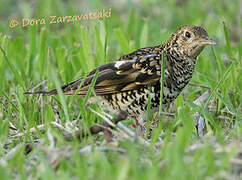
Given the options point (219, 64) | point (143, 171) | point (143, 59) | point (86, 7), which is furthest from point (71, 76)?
point (86, 7)

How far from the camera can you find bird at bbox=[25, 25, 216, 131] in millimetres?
4488

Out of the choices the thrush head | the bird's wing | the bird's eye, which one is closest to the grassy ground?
the bird's wing

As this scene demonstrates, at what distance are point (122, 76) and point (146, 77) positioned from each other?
0.81 feet

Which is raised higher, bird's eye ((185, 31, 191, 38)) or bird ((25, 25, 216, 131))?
bird's eye ((185, 31, 191, 38))

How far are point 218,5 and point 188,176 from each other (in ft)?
21.9

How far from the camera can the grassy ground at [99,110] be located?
2.81m

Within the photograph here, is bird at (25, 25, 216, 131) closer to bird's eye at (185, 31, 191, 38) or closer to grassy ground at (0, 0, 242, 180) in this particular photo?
bird's eye at (185, 31, 191, 38)

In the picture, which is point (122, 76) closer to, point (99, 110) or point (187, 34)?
point (99, 110)

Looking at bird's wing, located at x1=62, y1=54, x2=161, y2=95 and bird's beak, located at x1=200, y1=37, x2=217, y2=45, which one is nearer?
bird's beak, located at x1=200, y1=37, x2=217, y2=45

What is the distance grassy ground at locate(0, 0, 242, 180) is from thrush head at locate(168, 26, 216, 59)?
340mm

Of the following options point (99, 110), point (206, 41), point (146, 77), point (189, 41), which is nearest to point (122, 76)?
point (146, 77)

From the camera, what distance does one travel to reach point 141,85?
14.9 ft

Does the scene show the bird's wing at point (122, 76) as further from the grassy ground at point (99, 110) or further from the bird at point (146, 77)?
the grassy ground at point (99, 110)

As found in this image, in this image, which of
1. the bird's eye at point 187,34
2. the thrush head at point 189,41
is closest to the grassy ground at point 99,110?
the thrush head at point 189,41
